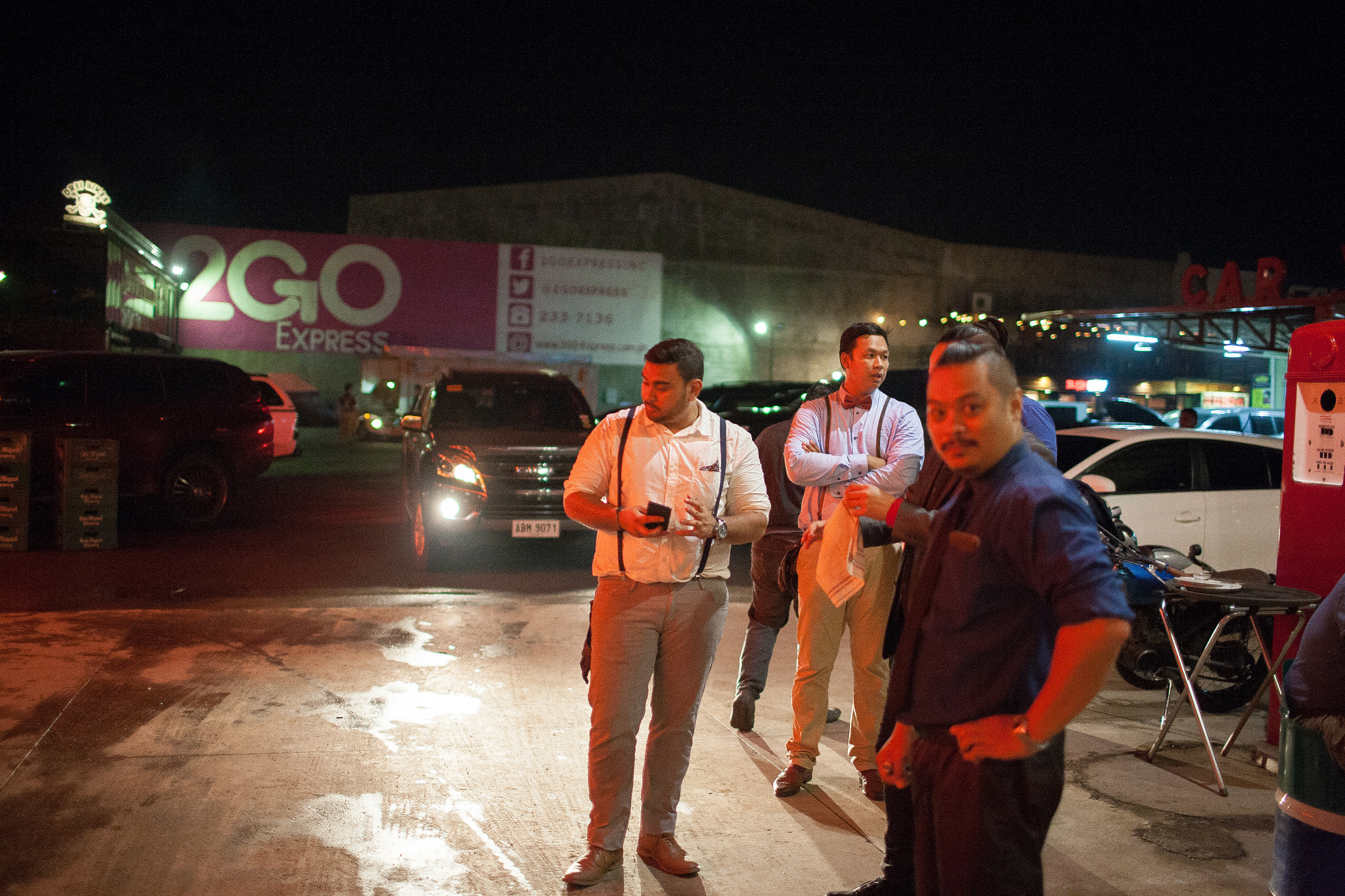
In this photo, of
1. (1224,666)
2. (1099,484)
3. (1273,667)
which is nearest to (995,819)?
(1273,667)

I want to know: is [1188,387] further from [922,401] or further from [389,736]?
[389,736]

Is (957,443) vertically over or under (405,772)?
over

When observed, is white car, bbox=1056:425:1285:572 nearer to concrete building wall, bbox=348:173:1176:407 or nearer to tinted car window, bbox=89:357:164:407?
tinted car window, bbox=89:357:164:407

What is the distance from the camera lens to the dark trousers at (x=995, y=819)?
85.4 inches

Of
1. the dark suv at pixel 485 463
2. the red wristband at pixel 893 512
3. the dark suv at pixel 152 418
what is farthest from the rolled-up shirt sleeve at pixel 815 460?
the dark suv at pixel 152 418

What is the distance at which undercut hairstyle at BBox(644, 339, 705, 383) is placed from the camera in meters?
3.59

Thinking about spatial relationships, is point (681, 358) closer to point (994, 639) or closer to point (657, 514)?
point (657, 514)

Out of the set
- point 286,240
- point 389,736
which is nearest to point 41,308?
point 286,240

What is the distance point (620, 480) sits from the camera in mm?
3658

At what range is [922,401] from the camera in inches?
411

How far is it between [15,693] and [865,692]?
447cm

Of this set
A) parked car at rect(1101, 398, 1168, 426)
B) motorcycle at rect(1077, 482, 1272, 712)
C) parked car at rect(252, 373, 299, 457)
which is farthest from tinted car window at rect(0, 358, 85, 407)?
parked car at rect(1101, 398, 1168, 426)

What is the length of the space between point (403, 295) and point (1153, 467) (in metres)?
26.2

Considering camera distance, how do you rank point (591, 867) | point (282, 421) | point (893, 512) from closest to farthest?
point (893, 512) < point (591, 867) < point (282, 421)
